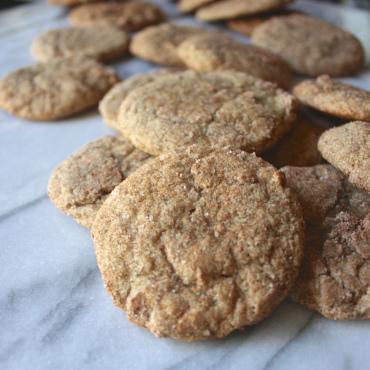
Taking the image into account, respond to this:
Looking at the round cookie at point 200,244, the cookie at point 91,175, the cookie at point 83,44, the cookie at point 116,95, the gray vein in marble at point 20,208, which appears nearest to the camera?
the round cookie at point 200,244

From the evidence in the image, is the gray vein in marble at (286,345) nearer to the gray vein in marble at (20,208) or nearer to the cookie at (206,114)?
the cookie at (206,114)

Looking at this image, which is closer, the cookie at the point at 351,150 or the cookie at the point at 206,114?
the cookie at the point at 351,150

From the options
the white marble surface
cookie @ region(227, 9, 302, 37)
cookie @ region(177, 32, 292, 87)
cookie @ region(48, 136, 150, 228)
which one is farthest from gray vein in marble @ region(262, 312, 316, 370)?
cookie @ region(227, 9, 302, 37)

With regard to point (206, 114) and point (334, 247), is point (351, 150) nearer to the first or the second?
point (334, 247)

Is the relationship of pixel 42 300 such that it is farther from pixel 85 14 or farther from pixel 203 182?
pixel 85 14

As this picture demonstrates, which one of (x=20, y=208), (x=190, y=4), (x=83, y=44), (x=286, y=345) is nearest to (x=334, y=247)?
(x=286, y=345)

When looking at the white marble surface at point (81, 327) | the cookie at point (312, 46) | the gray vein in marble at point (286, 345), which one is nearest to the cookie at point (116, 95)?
the white marble surface at point (81, 327)

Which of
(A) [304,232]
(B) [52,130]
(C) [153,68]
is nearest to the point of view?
(A) [304,232]

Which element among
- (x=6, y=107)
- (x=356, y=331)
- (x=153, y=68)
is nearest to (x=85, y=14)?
(x=153, y=68)
